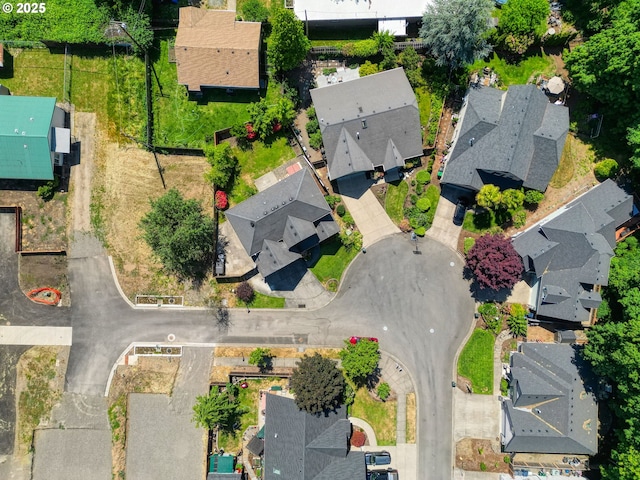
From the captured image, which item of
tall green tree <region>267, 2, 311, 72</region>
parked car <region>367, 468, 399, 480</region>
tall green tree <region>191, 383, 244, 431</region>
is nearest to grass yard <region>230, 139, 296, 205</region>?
tall green tree <region>267, 2, 311, 72</region>

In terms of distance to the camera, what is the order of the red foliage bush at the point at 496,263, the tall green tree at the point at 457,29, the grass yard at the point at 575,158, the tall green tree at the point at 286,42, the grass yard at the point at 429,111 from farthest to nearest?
the grass yard at the point at 575,158 < the grass yard at the point at 429,111 < the red foliage bush at the point at 496,263 < the tall green tree at the point at 286,42 < the tall green tree at the point at 457,29

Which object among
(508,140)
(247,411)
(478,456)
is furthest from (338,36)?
(478,456)

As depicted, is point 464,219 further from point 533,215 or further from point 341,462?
point 341,462

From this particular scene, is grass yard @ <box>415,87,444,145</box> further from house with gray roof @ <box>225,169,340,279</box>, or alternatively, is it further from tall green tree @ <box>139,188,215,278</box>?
tall green tree @ <box>139,188,215,278</box>

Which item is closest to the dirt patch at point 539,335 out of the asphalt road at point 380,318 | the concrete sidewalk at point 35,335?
the asphalt road at point 380,318

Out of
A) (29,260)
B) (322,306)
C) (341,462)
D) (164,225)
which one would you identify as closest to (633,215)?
(322,306)

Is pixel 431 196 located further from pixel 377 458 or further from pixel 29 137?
pixel 29 137

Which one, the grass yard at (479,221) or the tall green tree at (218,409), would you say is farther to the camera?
the grass yard at (479,221)

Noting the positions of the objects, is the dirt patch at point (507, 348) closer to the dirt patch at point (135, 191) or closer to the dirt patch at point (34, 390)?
the dirt patch at point (135, 191)
